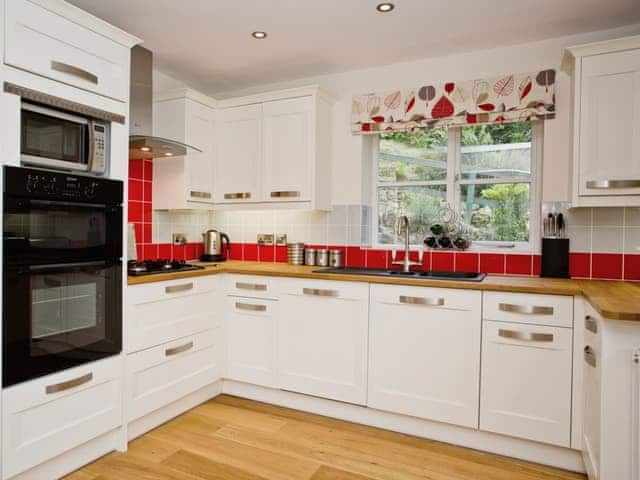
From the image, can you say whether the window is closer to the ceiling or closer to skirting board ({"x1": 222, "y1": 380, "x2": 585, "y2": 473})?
the ceiling

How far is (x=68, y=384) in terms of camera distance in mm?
2025

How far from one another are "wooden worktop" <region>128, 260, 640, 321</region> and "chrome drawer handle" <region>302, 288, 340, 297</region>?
0.08 m

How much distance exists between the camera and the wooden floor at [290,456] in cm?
214

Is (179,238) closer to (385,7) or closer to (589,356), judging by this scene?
(385,7)

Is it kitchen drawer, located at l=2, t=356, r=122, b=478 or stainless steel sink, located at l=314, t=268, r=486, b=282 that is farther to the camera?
stainless steel sink, located at l=314, t=268, r=486, b=282

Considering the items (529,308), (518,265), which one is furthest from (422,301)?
(518,265)

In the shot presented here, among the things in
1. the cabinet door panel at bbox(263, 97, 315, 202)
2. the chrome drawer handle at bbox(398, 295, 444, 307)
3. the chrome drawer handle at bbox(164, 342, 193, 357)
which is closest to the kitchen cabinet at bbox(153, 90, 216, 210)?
the cabinet door panel at bbox(263, 97, 315, 202)

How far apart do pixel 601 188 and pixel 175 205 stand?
8.91ft

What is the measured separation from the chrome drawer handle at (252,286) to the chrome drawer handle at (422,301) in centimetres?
94

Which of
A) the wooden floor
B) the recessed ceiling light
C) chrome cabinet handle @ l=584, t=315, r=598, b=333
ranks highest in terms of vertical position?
the recessed ceiling light

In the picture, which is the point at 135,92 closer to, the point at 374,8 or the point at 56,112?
the point at 56,112

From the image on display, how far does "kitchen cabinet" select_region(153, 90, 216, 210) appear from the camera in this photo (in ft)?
10.5

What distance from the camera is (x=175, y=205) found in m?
3.22

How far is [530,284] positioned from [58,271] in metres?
2.34
